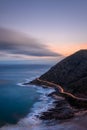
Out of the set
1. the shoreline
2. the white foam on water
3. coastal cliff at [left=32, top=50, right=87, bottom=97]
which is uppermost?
coastal cliff at [left=32, top=50, right=87, bottom=97]

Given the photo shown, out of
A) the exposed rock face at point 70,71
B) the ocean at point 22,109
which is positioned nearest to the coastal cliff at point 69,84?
the exposed rock face at point 70,71

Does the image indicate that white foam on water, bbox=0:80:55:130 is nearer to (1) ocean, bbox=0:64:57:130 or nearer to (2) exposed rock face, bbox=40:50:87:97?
(1) ocean, bbox=0:64:57:130

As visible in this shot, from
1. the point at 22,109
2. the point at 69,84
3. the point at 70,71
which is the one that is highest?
the point at 70,71

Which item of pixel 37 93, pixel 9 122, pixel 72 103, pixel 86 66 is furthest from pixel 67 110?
pixel 86 66

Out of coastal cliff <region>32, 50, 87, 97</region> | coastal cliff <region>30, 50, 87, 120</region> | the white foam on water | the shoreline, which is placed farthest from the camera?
coastal cliff <region>32, 50, 87, 97</region>

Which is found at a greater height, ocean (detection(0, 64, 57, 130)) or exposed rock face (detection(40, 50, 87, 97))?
exposed rock face (detection(40, 50, 87, 97))

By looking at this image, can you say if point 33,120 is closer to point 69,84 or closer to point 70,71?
point 69,84

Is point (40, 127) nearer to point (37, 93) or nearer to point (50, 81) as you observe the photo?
point (37, 93)

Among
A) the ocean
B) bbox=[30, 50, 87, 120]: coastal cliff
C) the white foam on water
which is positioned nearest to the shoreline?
bbox=[30, 50, 87, 120]: coastal cliff

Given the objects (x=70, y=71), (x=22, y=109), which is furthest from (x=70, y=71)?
(x=22, y=109)

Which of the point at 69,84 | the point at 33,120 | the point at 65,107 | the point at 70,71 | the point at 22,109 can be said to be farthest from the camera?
the point at 70,71

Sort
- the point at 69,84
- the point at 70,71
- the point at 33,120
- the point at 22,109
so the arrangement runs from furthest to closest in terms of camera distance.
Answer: the point at 70,71, the point at 69,84, the point at 22,109, the point at 33,120
